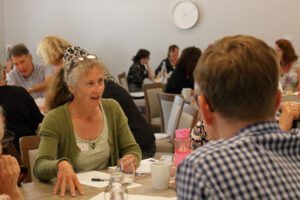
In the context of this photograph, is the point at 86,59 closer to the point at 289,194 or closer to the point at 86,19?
the point at 289,194

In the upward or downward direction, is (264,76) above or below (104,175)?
above

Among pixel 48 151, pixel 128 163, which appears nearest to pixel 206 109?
pixel 128 163

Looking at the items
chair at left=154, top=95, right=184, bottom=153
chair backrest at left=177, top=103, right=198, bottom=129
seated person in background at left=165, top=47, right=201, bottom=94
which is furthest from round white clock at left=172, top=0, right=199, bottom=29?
chair backrest at left=177, top=103, right=198, bottom=129

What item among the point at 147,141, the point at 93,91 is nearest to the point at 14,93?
the point at 147,141

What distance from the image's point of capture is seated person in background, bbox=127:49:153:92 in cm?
911

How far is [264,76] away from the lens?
1.18 meters

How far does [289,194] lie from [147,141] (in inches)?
94.7

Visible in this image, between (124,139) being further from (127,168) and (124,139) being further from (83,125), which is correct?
(127,168)

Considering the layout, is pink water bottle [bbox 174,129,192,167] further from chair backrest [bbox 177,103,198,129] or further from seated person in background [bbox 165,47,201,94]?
seated person in background [bbox 165,47,201,94]

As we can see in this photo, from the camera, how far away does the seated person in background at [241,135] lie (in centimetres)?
110

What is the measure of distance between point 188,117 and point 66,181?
1946mm

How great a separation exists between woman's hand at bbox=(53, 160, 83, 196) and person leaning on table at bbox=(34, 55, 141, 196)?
28cm

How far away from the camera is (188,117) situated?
404 centimetres

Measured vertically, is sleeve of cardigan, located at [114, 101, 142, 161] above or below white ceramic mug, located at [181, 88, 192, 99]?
above
